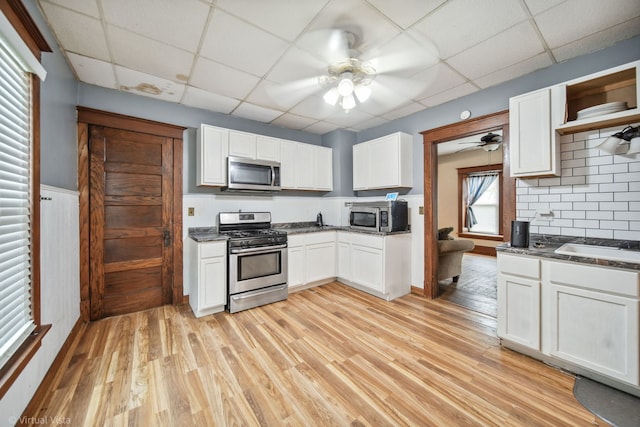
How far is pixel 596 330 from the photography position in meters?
1.67

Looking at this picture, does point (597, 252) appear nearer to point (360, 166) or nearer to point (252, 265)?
point (360, 166)

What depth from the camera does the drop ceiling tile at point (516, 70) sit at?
224 cm

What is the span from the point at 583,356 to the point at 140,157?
450 centimetres

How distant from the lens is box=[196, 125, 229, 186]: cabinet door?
304 cm

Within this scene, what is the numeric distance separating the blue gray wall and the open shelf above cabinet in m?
0.19

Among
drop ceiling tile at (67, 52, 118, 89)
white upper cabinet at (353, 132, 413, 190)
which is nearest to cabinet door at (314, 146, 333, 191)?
white upper cabinet at (353, 132, 413, 190)

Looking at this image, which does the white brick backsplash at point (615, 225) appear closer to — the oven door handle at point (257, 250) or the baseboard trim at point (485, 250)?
the oven door handle at point (257, 250)

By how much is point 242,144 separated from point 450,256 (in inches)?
138

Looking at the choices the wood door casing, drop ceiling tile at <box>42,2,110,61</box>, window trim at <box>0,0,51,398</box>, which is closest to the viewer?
window trim at <box>0,0,51,398</box>

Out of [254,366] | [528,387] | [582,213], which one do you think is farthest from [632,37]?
[254,366]

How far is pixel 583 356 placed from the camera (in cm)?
173

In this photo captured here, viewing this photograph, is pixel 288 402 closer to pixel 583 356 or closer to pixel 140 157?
pixel 583 356

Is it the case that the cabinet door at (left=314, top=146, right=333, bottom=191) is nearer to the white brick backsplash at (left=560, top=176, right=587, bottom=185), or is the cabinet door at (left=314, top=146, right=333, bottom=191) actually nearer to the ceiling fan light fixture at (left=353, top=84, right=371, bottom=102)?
the ceiling fan light fixture at (left=353, top=84, right=371, bottom=102)

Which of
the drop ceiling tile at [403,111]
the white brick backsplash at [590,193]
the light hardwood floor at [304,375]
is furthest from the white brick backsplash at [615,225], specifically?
the drop ceiling tile at [403,111]
